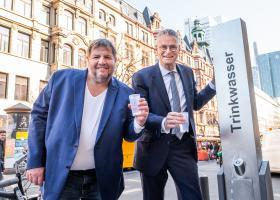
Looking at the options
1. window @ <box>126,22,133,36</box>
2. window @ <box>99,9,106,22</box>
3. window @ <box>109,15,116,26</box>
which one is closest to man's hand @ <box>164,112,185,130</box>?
window @ <box>99,9,106,22</box>

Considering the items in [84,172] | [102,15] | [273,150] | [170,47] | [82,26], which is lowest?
[273,150]

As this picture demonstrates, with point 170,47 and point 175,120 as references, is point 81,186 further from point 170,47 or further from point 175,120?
point 170,47

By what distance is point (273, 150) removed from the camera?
9.65 metres

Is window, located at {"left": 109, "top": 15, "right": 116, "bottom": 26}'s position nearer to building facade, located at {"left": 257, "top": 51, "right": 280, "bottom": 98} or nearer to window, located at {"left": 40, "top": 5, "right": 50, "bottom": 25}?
window, located at {"left": 40, "top": 5, "right": 50, "bottom": 25}

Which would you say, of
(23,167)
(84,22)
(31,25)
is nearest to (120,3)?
(84,22)

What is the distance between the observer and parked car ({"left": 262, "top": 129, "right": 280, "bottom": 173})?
959 centimetres

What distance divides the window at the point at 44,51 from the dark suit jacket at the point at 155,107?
73.6ft

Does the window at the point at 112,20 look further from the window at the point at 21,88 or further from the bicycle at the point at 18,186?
the bicycle at the point at 18,186

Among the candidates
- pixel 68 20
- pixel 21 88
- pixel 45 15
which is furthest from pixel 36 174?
pixel 68 20

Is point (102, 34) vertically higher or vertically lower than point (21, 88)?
higher

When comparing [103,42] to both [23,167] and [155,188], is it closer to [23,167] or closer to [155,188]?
[155,188]

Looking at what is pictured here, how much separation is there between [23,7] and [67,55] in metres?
5.03

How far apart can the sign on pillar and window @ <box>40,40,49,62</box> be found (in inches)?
912

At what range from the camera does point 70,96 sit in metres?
2.38
